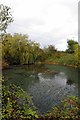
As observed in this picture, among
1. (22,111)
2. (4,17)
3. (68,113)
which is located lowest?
(68,113)

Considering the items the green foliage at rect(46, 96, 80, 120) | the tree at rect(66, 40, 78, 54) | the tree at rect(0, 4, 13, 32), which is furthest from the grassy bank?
the tree at rect(66, 40, 78, 54)

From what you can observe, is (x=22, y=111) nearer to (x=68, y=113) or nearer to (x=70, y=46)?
(x=68, y=113)

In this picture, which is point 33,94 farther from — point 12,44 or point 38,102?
point 12,44

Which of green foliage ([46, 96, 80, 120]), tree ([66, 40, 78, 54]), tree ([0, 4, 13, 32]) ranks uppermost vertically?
tree ([66, 40, 78, 54])

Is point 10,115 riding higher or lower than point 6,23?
lower

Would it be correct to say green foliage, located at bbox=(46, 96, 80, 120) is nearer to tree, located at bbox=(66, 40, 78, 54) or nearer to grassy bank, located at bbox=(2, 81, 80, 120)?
grassy bank, located at bbox=(2, 81, 80, 120)

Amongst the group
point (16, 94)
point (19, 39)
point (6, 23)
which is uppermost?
point (19, 39)

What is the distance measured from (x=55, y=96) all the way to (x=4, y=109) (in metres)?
7.72

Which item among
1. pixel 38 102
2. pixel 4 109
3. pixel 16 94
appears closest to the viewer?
pixel 4 109

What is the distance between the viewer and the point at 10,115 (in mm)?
6727

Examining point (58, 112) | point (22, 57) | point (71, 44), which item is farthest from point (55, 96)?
point (71, 44)

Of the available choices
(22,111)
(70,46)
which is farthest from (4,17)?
(70,46)

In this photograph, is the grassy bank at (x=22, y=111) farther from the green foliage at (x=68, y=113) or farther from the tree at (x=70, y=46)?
the tree at (x=70, y=46)

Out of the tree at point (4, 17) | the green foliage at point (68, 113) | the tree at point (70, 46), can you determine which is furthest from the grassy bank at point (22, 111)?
the tree at point (70, 46)
